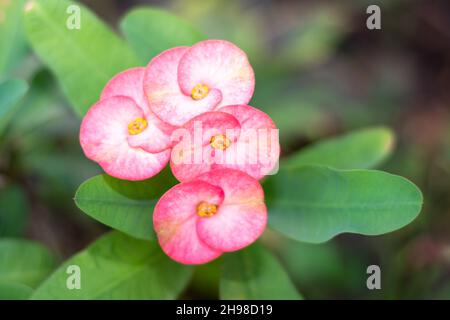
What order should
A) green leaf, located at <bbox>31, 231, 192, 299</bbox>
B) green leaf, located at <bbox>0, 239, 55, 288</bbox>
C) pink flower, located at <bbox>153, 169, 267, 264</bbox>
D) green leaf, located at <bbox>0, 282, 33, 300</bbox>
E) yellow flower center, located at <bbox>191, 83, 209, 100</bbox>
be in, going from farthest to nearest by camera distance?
green leaf, located at <bbox>0, 239, 55, 288</bbox> → green leaf, located at <bbox>0, 282, 33, 300</bbox> → green leaf, located at <bbox>31, 231, 192, 299</bbox> → yellow flower center, located at <bbox>191, 83, 209, 100</bbox> → pink flower, located at <bbox>153, 169, 267, 264</bbox>

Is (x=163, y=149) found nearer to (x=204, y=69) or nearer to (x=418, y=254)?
A: (x=204, y=69)

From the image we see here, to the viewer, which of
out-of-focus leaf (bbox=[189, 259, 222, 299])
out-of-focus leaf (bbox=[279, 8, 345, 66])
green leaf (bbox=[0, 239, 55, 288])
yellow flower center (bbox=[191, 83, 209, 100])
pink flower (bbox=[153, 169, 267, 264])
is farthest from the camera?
out-of-focus leaf (bbox=[279, 8, 345, 66])

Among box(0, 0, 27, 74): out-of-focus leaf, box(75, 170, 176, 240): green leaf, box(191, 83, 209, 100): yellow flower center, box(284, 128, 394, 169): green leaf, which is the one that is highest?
box(0, 0, 27, 74): out-of-focus leaf

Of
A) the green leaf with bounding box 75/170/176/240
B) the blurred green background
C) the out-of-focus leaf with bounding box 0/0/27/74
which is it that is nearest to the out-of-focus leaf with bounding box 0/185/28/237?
the blurred green background

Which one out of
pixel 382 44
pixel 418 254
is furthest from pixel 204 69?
pixel 382 44

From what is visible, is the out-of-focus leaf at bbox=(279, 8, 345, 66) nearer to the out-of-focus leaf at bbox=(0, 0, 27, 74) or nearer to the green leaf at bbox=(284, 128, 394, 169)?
the green leaf at bbox=(284, 128, 394, 169)

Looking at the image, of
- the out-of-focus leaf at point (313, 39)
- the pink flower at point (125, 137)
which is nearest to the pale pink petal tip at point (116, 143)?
the pink flower at point (125, 137)
